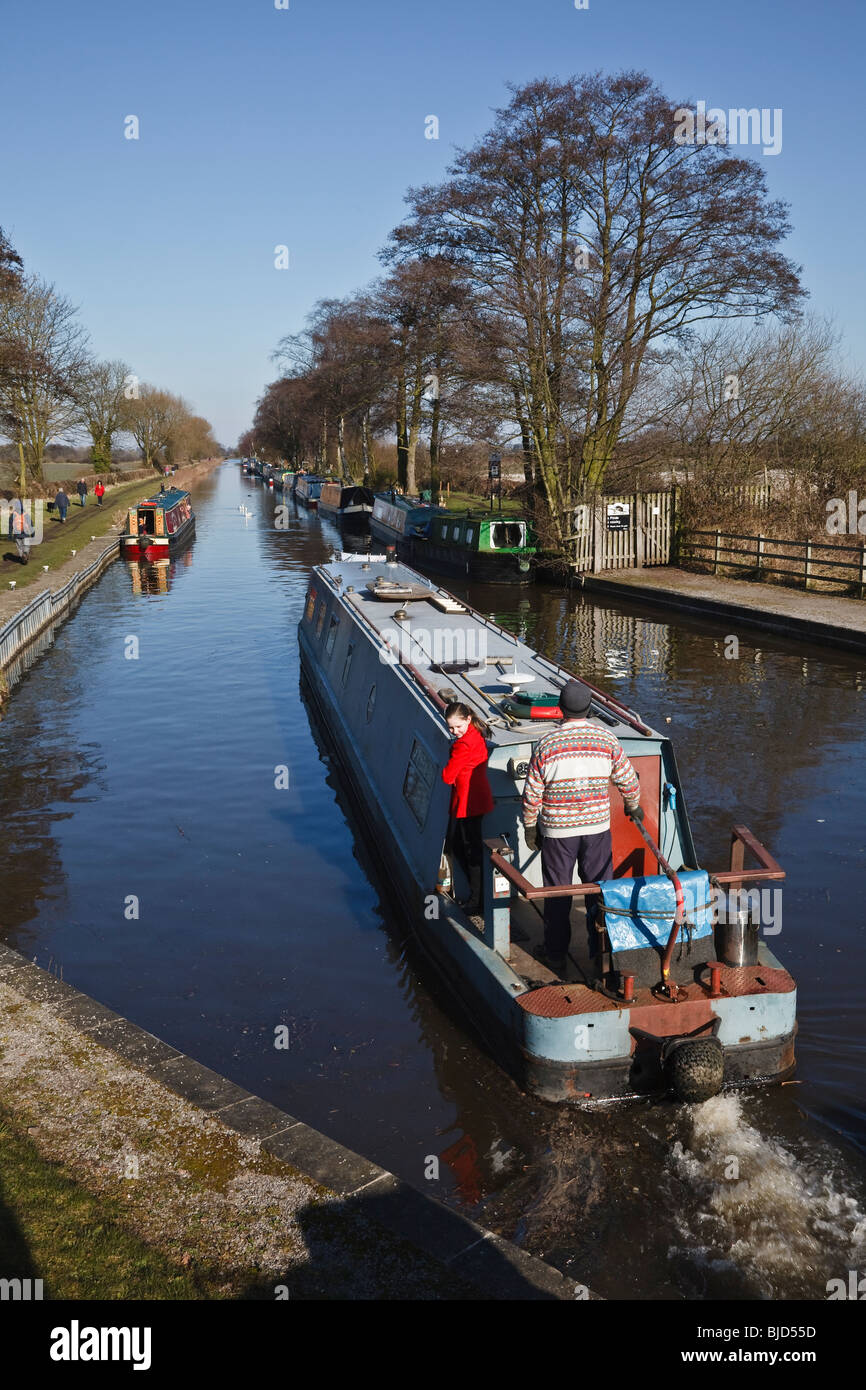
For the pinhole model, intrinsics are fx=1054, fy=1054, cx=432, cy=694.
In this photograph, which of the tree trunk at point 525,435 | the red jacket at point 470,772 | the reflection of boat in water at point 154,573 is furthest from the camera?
the reflection of boat in water at point 154,573

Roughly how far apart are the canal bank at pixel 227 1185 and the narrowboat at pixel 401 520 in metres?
27.4

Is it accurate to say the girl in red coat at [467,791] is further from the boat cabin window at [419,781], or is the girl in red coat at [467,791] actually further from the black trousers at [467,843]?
the boat cabin window at [419,781]

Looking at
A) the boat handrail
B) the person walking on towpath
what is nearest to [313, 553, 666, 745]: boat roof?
the boat handrail

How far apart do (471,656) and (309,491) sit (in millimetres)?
52390

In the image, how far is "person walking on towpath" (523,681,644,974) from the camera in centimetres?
650

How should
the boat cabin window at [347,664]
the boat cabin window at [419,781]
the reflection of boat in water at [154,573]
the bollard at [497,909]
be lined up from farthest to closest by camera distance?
1. the reflection of boat in water at [154,573]
2. the boat cabin window at [347,664]
3. the boat cabin window at [419,781]
4. the bollard at [497,909]

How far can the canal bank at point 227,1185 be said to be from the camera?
452 centimetres

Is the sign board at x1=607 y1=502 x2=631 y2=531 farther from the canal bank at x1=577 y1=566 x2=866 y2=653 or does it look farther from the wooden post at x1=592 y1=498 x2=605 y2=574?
the canal bank at x1=577 y1=566 x2=866 y2=653

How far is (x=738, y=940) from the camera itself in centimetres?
663

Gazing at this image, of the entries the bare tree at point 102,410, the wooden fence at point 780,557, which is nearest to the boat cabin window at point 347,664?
the wooden fence at point 780,557

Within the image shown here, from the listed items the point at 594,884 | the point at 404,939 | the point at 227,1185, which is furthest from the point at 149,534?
the point at 227,1185

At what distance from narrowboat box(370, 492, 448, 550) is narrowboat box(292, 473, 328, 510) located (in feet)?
49.5

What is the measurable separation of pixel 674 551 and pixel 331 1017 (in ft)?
80.3

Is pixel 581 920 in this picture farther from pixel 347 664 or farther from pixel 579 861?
pixel 347 664
